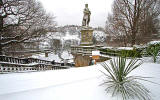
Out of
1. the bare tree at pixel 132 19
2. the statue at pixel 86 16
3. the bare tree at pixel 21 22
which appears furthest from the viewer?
the statue at pixel 86 16

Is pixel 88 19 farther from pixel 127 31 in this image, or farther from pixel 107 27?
pixel 127 31

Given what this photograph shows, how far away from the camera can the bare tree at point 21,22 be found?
9.11 metres

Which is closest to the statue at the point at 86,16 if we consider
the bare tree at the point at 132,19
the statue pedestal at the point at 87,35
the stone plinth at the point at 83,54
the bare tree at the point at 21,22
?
the statue pedestal at the point at 87,35

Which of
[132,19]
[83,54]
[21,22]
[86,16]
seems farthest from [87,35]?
[21,22]

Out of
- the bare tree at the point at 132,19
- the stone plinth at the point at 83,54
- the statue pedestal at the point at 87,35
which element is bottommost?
the stone plinth at the point at 83,54

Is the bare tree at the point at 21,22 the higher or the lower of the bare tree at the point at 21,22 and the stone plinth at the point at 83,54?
the higher

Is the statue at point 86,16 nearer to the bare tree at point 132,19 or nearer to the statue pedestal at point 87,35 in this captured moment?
the statue pedestal at point 87,35

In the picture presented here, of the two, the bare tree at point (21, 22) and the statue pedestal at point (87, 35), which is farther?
the statue pedestal at point (87, 35)

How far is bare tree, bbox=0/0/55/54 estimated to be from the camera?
29.9ft

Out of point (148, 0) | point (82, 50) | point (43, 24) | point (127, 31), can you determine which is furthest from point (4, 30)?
point (148, 0)

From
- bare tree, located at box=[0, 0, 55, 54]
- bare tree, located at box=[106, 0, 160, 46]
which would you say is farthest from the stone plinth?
bare tree, located at box=[106, 0, 160, 46]

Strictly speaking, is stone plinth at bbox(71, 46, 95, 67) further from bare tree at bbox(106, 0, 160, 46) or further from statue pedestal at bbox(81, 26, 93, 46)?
bare tree at bbox(106, 0, 160, 46)

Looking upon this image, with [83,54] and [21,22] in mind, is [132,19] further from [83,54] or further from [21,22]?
[21,22]

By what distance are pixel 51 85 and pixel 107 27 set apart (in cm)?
1615
